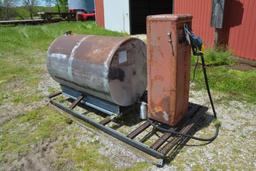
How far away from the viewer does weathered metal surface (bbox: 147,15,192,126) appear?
289 centimetres

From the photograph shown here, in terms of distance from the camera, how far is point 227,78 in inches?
205

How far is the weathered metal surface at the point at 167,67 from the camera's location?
289 cm

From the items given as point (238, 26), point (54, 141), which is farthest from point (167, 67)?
point (238, 26)

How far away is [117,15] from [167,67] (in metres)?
9.75

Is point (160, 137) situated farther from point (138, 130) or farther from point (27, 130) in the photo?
point (27, 130)

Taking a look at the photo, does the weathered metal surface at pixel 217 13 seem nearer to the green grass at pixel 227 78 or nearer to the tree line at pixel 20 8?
the green grass at pixel 227 78

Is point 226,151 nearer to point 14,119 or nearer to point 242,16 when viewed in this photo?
point 14,119

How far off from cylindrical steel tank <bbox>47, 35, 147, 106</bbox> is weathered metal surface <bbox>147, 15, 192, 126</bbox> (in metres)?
0.43

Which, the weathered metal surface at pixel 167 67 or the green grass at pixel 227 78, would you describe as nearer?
the weathered metal surface at pixel 167 67

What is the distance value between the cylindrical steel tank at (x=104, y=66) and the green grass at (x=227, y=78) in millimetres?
1788

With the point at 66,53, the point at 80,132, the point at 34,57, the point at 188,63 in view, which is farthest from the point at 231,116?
the point at 34,57

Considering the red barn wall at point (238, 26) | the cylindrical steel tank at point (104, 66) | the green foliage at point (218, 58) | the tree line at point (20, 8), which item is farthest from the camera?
the tree line at point (20, 8)

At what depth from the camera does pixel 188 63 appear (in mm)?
3266

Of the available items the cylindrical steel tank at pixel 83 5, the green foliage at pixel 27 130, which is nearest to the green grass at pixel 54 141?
the green foliage at pixel 27 130
